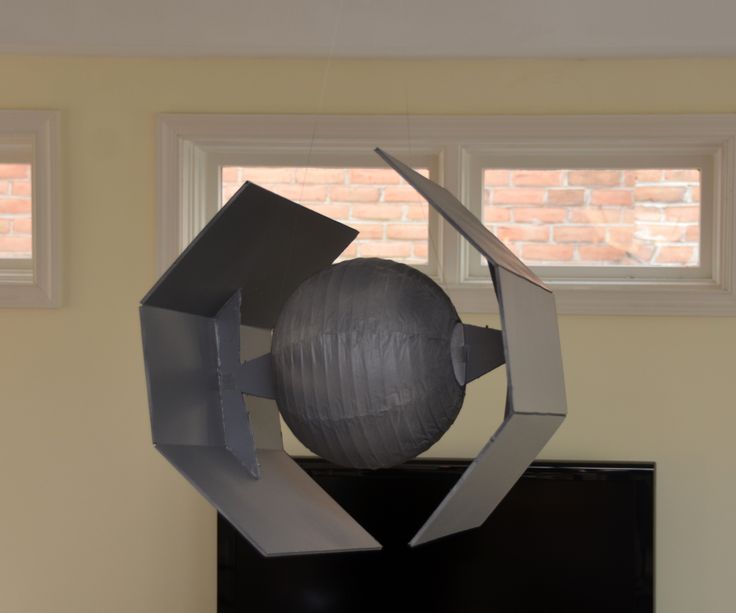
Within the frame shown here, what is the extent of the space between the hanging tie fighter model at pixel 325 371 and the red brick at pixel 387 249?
1.87m

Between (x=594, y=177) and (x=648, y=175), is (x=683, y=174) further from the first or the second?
(x=594, y=177)

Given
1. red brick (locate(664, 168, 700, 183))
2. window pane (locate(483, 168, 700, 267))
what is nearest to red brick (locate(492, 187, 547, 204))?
window pane (locate(483, 168, 700, 267))

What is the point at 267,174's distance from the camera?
9.51 feet

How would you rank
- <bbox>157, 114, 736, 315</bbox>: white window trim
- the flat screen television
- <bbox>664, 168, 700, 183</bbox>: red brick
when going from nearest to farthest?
the flat screen television → <bbox>157, 114, 736, 315</bbox>: white window trim → <bbox>664, 168, 700, 183</bbox>: red brick

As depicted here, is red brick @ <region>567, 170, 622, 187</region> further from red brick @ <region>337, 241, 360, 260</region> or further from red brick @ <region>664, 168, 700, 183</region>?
red brick @ <region>337, 241, 360, 260</region>

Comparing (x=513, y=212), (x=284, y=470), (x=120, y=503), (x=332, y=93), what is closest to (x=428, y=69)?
(x=332, y=93)

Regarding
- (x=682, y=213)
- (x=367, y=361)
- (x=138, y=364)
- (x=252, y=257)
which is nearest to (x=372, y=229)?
(x=138, y=364)

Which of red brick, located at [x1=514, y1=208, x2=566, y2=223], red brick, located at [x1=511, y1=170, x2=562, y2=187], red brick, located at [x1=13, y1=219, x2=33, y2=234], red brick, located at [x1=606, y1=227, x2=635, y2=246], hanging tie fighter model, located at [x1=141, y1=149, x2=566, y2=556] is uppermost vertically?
red brick, located at [x1=511, y1=170, x2=562, y2=187]

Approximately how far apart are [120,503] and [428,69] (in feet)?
4.86

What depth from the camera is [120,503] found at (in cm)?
278

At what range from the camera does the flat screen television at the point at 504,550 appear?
8.29 ft

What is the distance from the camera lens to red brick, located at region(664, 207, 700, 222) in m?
2.82

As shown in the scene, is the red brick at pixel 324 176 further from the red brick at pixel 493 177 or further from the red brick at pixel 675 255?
the red brick at pixel 675 255

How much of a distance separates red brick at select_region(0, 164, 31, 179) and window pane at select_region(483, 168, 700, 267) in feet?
4.56
